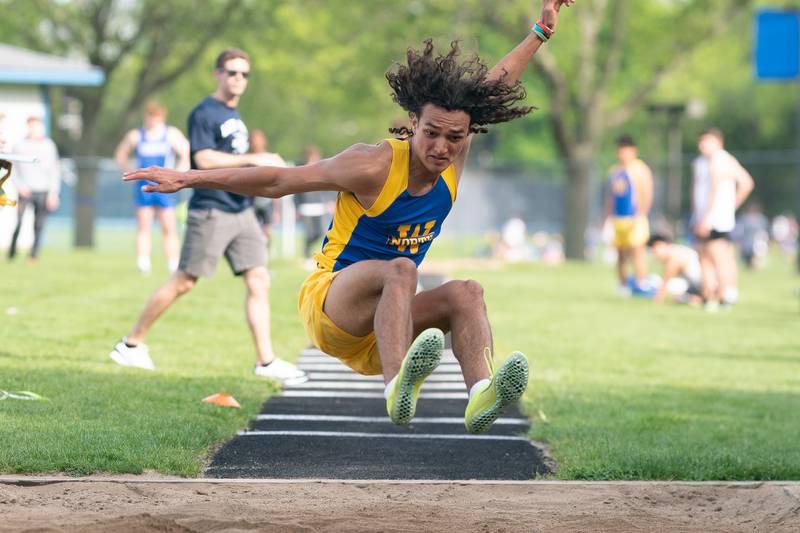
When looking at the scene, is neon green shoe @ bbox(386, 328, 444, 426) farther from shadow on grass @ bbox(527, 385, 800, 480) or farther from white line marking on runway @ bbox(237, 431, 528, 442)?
white line marking on runway @ bbox(237, 431, 528, 442)

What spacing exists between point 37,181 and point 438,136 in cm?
1562

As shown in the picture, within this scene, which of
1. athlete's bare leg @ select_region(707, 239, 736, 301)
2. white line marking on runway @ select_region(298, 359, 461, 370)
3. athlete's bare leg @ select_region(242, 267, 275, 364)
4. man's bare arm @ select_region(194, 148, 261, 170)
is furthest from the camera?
athlete's bare leg @ select_region(707, 239, 736, 301)

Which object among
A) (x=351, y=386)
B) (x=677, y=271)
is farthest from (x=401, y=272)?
(x=677, y=271)

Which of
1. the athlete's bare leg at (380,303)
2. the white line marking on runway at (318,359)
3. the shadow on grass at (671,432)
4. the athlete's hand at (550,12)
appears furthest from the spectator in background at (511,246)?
the athlete's bare leg at (380,303)

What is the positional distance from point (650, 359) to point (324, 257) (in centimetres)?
600

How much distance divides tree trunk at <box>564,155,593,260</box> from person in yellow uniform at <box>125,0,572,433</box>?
25511mm

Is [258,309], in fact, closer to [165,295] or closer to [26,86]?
[165,295]

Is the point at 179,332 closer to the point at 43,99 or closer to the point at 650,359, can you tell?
the point at 650,359

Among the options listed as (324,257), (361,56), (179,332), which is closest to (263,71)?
(361,56)

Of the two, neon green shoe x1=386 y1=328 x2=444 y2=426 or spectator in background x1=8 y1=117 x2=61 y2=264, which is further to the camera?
spectator in background x1=8 y1=117 x2=61 y2=264

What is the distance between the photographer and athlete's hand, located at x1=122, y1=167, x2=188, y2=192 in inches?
219

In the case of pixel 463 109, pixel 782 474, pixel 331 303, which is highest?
pixel 463 109

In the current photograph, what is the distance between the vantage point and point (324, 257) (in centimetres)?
632

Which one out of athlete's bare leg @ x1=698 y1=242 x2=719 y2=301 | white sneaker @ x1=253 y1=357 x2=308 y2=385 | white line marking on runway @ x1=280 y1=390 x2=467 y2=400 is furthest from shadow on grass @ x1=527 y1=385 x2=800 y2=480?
athlete's bare leg @ x1=698 y1=242 x2=719 y2=301
